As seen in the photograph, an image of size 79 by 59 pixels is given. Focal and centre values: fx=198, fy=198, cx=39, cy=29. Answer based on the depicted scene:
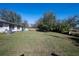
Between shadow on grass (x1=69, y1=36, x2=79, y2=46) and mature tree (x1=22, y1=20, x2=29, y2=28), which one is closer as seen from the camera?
shadow on grass (x1=69, y1=36, x2=79, y2=46)

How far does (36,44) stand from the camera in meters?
4.29

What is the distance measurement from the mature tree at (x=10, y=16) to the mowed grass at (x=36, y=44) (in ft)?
0.96

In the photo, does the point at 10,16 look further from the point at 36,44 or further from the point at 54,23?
the point at 54,23

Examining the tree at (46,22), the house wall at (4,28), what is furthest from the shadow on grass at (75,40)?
the house wall at (4,28)

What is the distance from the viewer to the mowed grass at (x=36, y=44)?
4262mm

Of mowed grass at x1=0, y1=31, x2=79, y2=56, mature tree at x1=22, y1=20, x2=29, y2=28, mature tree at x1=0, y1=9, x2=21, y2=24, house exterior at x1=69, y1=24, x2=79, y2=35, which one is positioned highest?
mature tree at x1=0, y1=9, x2=21, y2=24

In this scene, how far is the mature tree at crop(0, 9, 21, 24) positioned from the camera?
429cm

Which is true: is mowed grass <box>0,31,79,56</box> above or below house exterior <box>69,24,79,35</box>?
below

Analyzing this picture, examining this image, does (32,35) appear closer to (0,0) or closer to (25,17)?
(25,17)

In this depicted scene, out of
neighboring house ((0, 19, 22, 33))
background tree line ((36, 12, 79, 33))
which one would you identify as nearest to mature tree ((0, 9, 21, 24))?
neighboring house ((0, 19, 22, 33))

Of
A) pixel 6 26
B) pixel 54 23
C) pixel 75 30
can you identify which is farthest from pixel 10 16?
pixel 75 30

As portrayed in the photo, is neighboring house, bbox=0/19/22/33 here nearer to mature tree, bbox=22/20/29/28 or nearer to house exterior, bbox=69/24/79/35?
mature tree, bbox=22/20/29/28

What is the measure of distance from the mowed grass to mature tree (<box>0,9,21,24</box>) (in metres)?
0.29

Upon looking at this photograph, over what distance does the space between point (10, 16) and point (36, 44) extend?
84 centimetres
